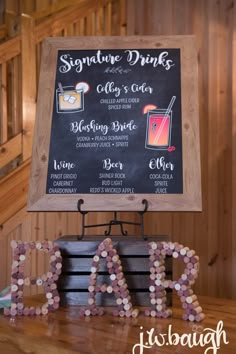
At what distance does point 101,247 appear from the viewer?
1.52 metres

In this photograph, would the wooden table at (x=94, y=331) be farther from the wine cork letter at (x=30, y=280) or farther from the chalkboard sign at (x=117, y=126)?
the chalkboard sign at (x=117, y=126)

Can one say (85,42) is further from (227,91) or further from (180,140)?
(227,91)

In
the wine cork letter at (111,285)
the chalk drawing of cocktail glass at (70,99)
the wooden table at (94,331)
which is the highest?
the chalk drawing of cocktail glass at (70,99)

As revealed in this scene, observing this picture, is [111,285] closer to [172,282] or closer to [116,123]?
[172,282]

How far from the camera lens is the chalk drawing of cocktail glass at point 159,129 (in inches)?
65.4

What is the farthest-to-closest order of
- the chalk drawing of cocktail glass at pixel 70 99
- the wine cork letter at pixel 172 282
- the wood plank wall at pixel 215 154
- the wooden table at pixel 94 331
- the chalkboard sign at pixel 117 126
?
the wood plank wall at pixel 215 154 → the chalk drawing of cocktail glass at pixel 70 99 → the chalkboard sign at pixel 117 126 → the wine cork letter at pixel 172 282 → the wooden table at pixel 94 331

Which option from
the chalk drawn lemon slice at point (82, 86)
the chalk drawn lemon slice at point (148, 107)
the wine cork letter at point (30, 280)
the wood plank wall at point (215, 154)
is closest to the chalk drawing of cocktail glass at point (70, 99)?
the chalk drawn lemon slice at point (82, 86)

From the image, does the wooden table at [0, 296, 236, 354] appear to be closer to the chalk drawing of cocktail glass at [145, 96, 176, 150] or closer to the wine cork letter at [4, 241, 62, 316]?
the wine cork letter at [4, 241, 62, 316]

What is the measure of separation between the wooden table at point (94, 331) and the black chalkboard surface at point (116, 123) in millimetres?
425

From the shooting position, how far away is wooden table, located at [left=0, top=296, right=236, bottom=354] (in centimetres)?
115

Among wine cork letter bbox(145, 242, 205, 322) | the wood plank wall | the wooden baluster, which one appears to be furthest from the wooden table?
the wooden baluster

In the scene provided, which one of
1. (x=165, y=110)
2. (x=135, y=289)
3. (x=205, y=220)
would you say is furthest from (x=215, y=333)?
(x=205, y=220)

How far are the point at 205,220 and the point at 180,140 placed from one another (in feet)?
5.41

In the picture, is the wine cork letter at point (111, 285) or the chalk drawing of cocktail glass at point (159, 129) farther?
the chalk drawing of cocktail glass at point (159, 129)
